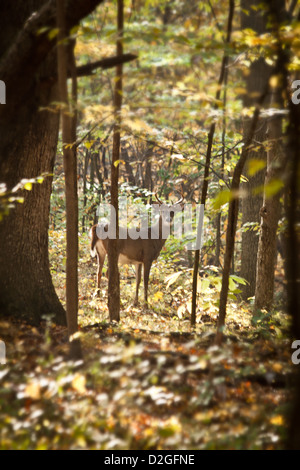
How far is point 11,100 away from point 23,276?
7.34ft

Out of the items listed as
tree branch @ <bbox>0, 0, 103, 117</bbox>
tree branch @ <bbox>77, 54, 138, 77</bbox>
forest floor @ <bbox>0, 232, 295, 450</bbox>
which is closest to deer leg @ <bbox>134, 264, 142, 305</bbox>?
forest floor @ <bbox>0, 232, 295, 450</bbox>

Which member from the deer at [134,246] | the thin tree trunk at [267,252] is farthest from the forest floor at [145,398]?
the deer at [134,246]

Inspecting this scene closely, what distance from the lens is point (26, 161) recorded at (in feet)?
17.5

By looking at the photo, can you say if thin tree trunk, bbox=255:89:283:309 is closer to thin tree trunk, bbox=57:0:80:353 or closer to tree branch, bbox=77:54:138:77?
tree branch, bbox=77:54:138:77

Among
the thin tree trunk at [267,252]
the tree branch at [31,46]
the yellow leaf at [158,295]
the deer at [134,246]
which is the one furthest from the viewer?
the deer at [134,246]

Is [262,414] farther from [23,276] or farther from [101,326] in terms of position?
[23,276]

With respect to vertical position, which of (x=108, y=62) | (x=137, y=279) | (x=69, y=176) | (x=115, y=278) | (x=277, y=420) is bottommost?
(x=277, y=420)

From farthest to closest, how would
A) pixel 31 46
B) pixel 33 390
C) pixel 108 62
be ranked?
pixel 108 62 → pixel 31 46 → pixel 33 390

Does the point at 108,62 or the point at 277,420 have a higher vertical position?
the point at 108,62

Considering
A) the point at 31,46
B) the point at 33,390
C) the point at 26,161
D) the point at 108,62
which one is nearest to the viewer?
the point at 33,390

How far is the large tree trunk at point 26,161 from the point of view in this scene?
16.7 feet

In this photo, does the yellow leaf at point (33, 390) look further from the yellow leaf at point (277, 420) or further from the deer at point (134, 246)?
the deer at point (134, 246)

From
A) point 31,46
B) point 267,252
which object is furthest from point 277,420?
point 31,46

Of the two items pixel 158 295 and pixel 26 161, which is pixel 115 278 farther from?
pixel 158 295
